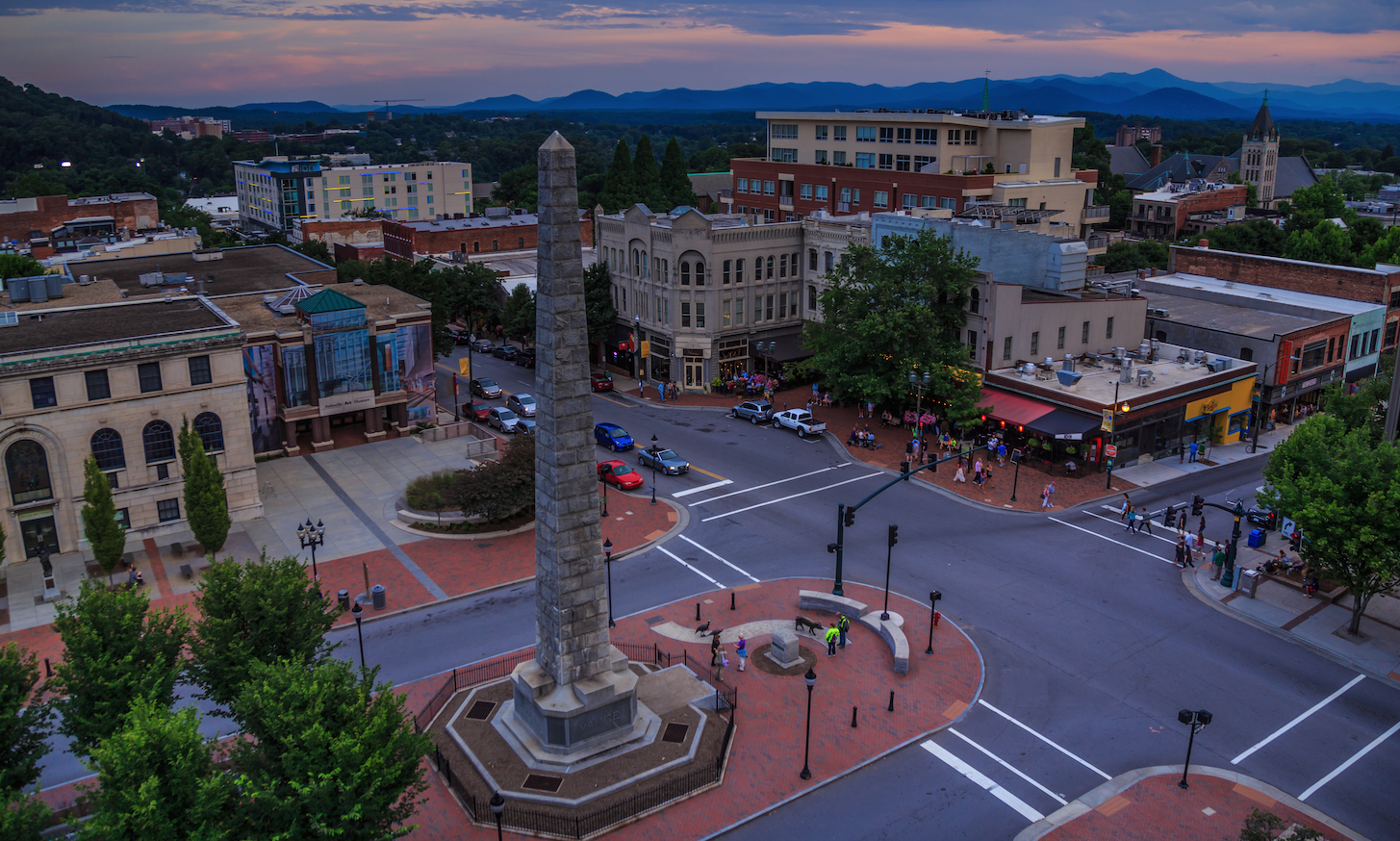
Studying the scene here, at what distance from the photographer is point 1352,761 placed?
25000mm

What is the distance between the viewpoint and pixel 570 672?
2408 centimetres

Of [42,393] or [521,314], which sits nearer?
[42,393]

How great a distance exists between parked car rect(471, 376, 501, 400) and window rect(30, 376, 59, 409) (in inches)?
1073

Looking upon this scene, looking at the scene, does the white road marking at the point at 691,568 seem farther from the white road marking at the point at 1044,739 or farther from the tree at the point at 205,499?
the tree at the point at 205,499

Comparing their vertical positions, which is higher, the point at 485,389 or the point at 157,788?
the point at 157,788

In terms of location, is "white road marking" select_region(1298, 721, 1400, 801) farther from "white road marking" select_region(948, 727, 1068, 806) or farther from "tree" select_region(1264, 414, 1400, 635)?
"white road marking" select_region(948, 727, 1068, 806)

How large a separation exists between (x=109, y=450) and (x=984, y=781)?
116 feet

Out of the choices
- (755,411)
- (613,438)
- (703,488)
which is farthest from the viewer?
(755,411)

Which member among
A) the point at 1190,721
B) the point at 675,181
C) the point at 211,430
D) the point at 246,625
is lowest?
the point at 1190,721

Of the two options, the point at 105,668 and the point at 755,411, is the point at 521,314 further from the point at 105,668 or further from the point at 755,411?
the point at 105,668

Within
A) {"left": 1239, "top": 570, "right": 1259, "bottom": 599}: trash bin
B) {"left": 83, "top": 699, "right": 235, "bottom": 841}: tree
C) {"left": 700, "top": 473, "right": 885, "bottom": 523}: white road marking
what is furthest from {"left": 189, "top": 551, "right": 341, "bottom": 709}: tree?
{"left": 1239, "top": 570, "right": 1259, "bottom": 599}: trash bin

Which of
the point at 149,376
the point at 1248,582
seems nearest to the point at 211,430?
the point at 149,376

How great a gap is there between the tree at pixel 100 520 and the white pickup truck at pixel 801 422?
32.7 m

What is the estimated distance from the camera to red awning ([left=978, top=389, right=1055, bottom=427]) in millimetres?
47594
